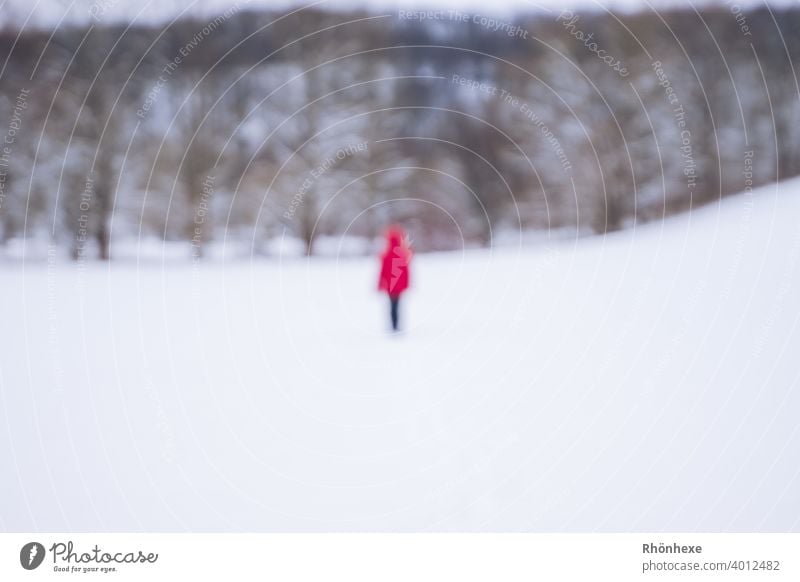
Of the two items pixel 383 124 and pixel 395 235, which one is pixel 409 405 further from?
pixel 383 124

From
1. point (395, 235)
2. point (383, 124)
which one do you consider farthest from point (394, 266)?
point (383, 124)

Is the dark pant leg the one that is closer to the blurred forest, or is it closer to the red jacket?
the red jacket

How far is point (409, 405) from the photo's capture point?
2410mm

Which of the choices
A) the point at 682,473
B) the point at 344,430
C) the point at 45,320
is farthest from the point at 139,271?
the point at 682,473

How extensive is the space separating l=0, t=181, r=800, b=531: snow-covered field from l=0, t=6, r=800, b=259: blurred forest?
293 millimetres

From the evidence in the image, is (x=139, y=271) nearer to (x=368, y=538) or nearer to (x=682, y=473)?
(x=368, y=538)

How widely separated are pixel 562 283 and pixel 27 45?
2583 mm

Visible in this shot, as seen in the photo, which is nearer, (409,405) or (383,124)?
(409,405)

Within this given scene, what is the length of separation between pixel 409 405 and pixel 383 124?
51.9 inches

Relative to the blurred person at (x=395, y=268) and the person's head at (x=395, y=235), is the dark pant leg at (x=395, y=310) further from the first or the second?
the person's head at (x=395, y=235)

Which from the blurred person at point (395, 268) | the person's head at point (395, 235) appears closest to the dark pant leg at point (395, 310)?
the blurred person at point (395, 268)

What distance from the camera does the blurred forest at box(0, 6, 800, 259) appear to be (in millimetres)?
2463

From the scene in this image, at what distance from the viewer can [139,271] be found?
2.75m

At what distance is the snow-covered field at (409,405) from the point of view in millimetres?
2010
